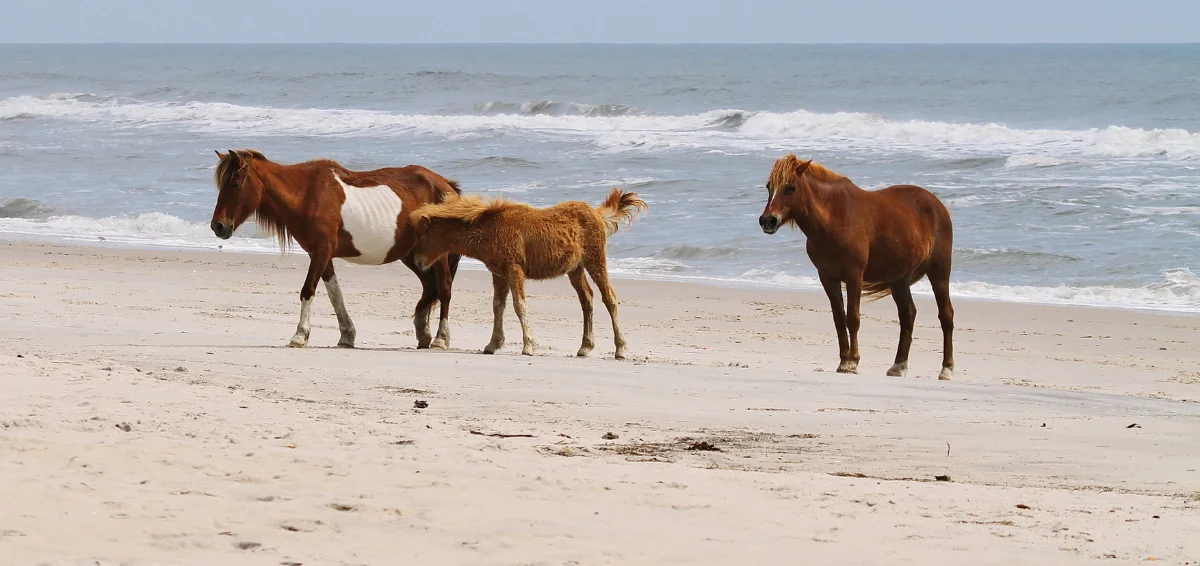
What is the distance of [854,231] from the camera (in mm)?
8984

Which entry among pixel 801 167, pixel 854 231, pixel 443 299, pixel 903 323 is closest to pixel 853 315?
pixel 854 231

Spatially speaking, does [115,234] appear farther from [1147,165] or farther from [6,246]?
[1147,165]

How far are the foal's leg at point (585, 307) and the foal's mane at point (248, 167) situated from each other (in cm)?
195

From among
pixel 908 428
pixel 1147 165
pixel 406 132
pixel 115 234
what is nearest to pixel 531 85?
pixel 406 132

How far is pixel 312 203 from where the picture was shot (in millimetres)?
9336

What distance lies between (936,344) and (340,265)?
798 cm

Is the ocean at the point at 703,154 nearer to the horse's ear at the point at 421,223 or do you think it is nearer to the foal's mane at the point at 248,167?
the horse's ear at the point at 421,223

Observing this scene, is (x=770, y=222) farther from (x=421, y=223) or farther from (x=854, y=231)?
(x=421, y=223)

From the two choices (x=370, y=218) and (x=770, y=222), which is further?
(x=370, y=218)

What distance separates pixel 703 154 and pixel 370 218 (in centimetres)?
2268

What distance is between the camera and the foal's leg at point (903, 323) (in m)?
9.51

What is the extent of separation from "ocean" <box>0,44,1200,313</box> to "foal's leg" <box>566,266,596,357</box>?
243 inches

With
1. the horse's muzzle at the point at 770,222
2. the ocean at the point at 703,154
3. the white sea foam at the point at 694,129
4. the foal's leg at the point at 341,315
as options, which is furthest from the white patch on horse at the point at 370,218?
the white sea foam at the point at 694,129

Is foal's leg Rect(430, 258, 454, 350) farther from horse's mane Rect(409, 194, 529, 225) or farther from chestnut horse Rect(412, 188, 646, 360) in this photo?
horse's mane Rect(409, 194, 529, 225)
